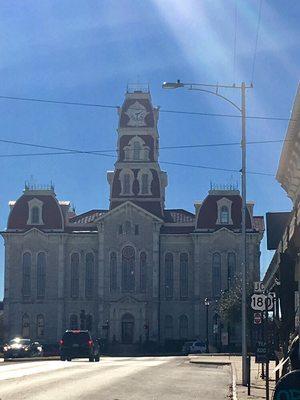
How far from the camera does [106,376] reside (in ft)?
99.3

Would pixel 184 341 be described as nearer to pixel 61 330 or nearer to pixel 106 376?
pixel 61 330

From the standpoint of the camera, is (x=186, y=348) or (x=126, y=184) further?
(x=126, y=184)

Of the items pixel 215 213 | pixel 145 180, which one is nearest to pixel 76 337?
pixel 215 213

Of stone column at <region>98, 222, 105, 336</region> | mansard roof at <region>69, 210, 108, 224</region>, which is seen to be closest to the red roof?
stone column at <region>98, 222, 105, 336</region>

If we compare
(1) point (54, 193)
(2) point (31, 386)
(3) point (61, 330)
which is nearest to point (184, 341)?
(3) point (61, 330)

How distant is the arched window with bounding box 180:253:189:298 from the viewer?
289ft

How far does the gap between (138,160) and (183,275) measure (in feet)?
43.3

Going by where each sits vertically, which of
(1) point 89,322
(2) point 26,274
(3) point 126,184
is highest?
(3) point 126,184

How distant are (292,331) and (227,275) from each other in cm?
6877

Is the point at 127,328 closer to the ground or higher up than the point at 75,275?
closer to the ground

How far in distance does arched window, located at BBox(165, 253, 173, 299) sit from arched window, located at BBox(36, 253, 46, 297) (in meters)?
12.9

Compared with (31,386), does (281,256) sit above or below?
above

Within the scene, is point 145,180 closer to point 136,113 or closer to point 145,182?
point 145,182

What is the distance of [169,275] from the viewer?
290 feet
